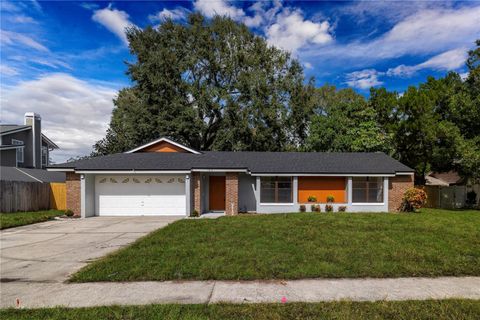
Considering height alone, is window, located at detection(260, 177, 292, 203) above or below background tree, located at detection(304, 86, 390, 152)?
below

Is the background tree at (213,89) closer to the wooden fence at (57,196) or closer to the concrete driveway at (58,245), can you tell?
the wooden fence at (57,196)

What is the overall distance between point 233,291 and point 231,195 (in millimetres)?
11255

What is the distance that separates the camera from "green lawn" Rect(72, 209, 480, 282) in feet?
20.5

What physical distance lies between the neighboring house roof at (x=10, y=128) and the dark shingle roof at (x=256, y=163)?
13.8 m

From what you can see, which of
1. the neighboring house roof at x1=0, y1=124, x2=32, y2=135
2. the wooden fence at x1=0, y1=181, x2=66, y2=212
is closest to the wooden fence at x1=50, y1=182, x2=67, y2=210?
the wooden fence at x1=0, y1=181, x2=66, y2=212

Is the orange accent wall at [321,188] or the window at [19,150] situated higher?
the window at [19,150]

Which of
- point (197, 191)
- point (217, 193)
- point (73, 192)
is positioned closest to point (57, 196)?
point (73, 192)

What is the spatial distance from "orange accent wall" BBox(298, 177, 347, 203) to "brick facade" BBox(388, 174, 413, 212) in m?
2.94

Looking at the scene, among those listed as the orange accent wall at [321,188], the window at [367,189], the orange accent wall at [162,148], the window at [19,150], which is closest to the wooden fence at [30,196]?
the orange accent wall at [162,148]

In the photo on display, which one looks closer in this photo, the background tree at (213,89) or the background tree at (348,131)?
the background tree at (348,131)

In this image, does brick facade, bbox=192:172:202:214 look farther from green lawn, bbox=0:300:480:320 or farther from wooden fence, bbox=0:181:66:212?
green lawn, bbox=0:300:480:320

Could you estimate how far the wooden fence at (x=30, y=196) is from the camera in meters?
16.7

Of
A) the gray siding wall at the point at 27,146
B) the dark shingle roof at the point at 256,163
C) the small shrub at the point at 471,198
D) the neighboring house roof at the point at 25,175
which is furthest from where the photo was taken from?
the gray siding wall at the point at 27,146

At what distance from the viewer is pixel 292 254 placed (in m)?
7.60
